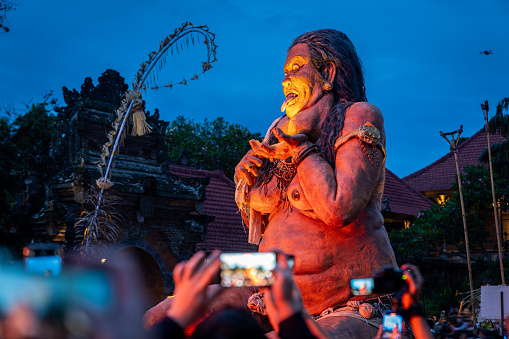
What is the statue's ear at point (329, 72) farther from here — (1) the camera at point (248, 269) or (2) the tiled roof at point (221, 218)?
(2) the tiled roof at point (221, 218)

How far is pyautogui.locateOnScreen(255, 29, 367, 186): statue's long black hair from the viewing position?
3815 mm

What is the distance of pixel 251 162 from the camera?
3758 mm

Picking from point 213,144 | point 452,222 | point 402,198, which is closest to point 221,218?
point 452,222

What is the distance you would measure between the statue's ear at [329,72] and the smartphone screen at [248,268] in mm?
2254

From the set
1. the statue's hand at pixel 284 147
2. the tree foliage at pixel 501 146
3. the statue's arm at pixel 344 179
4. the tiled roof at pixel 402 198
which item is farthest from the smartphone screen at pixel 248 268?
the tiled roof at pixel 402 198

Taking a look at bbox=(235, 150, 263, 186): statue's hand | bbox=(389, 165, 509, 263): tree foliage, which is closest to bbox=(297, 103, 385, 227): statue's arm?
bbox=(235, 150, 263, 186): statue's hand

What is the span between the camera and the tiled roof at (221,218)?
17.3m

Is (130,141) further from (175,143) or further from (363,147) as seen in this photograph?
(175,143)

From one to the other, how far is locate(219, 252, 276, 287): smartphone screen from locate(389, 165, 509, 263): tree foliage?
1696 centimetres

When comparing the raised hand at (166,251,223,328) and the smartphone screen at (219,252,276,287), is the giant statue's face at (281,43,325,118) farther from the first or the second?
the raised hand at (166,251,223,328)

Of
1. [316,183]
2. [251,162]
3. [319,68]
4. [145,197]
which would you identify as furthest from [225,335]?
[145,197]

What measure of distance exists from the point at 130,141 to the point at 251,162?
10.1 m

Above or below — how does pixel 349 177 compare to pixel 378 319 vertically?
above

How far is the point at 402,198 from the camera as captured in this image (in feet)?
81.6
